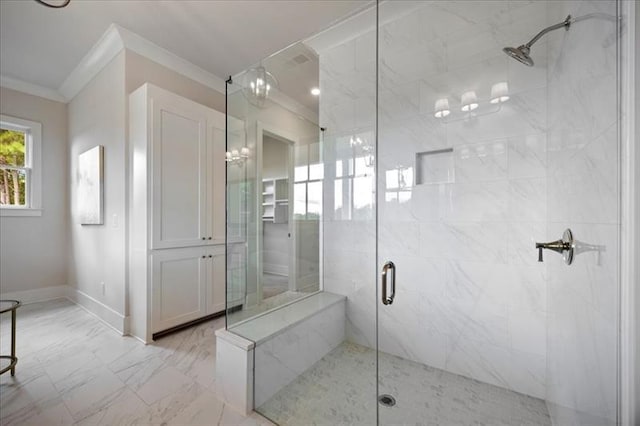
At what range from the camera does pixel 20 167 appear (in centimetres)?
338

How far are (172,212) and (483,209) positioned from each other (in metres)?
2.59

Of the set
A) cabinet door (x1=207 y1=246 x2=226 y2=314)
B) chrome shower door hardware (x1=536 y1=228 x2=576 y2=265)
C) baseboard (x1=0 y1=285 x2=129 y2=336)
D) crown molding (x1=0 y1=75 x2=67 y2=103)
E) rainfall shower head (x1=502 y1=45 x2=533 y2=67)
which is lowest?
baseboard (x1=0 y1=285 x2=129 y2=336)

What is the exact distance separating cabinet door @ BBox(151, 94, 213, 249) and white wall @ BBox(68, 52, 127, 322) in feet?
1.37

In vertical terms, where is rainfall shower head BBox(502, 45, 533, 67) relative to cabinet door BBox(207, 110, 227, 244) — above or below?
above

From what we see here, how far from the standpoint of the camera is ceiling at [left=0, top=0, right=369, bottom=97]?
2152 millimetres

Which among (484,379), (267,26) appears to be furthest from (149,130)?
(484,379)

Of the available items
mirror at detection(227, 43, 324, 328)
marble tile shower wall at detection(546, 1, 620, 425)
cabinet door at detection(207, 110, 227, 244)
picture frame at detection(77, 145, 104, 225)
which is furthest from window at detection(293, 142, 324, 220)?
picture frame at detection(77, 145, 104, 225)

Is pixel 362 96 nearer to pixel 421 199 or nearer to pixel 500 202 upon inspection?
pixel 421 199

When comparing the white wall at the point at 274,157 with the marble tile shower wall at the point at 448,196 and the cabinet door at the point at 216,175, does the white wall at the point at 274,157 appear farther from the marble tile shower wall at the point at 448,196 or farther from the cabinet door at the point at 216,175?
the cabinet door at the point at 216,175

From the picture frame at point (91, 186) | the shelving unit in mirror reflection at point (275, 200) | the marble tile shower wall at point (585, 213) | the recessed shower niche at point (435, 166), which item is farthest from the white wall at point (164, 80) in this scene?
the marble tile shower wall at point (585, 213)

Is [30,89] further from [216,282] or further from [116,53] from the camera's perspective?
[216,282]

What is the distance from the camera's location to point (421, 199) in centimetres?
194

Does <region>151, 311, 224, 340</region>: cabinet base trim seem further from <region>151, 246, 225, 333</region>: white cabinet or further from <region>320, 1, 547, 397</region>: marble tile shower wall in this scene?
<region>320, 1, 547, 397</region>: marble tile shower wall

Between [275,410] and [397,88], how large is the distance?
2309 millimetres
